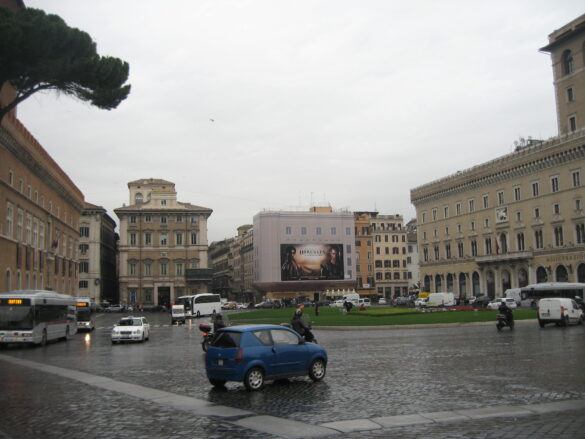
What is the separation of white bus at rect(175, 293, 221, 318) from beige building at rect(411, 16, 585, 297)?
38.5 m

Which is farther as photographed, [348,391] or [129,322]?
[129,322]

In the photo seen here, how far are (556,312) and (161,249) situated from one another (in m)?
68.3

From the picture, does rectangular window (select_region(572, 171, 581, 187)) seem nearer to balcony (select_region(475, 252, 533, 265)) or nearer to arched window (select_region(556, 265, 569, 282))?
arched window (select_region(556, 265, 569, 282))

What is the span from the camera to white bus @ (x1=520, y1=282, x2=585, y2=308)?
196ft

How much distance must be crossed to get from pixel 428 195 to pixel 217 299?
45.3m

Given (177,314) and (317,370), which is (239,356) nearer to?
(317,370)

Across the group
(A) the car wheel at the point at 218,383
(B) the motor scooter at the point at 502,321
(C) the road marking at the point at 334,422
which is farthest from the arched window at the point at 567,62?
(A) the car wheel at the point at 218,383

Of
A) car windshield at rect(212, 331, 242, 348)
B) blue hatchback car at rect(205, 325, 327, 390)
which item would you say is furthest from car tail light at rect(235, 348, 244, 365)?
car windshield at rect(212, 331, 242, 348)

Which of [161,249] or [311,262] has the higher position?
[161,249]

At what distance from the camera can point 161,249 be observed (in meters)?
92.8

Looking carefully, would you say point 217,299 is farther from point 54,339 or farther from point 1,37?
point 1,37

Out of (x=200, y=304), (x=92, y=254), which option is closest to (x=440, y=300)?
(x=200, y=304)

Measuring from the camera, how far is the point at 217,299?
224ft

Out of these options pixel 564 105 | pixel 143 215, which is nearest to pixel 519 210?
pixel 564 105
